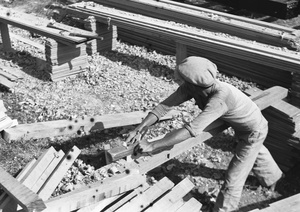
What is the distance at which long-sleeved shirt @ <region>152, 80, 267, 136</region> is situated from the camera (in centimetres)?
492

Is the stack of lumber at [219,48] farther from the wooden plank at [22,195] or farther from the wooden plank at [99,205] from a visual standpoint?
the wooden plank at [22,195]

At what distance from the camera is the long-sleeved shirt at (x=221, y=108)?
4.92 metres

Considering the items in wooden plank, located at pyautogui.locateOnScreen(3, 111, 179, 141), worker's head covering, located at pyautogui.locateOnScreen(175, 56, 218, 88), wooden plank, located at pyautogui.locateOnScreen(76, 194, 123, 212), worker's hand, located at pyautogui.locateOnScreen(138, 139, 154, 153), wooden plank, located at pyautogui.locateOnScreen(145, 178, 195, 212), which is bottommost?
wooden plank, located at pyautogui.locateOnScreen(145, 178, 195, 212)

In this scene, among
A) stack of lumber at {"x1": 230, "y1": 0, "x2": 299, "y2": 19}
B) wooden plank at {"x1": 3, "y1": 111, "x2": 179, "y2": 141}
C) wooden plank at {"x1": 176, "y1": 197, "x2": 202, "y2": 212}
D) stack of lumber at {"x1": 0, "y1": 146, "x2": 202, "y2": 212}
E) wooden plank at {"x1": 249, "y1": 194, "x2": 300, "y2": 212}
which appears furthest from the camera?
stack of lumber at {"x1": 230, "y1": 0, "x2": 299, "y2": 19}

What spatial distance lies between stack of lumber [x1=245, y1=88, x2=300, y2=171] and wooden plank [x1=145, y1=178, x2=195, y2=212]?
1878 mm

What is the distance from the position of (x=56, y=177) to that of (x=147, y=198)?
1.19 metres

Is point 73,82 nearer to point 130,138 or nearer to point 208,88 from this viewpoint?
point 130,138

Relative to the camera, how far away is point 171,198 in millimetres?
5277

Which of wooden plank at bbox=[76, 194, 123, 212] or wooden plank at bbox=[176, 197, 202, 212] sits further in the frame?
wooden plank at bbox=[176, 197, 202, 212]

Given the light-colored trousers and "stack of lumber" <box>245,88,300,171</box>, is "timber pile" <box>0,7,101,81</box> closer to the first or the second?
"stack of lumber" <box>245,88,300,171</box>

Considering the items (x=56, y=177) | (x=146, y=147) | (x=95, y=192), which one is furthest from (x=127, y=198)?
(x=56, y=177)

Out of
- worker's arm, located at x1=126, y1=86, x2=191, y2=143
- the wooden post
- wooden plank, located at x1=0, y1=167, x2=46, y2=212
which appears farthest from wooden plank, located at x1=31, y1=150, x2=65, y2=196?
the wooden post

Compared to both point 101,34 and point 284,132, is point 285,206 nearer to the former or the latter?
point 284,132

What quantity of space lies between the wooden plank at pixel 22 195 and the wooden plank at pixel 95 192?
26cm
